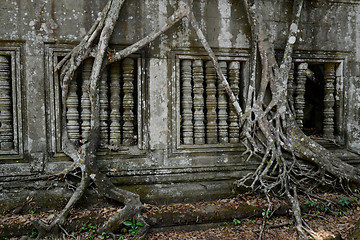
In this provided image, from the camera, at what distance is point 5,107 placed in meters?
3.98

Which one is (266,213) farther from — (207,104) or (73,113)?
(73,113)

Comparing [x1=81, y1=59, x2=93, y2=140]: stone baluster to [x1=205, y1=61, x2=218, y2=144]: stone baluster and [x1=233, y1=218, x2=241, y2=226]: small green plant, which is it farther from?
[x1=233, y1=218, x2=241, y2=226]: small green plant

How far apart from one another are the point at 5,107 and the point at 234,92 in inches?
141

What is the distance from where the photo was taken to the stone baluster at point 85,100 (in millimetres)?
4152

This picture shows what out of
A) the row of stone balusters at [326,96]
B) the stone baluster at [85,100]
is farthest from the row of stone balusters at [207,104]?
the stone baluster at [85,100]

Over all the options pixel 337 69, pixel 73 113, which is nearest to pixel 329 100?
pixel 337 69

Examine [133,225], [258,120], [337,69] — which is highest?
[337,69]

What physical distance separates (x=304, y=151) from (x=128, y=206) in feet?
9.61

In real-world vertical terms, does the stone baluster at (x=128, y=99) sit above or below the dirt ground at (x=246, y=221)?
above

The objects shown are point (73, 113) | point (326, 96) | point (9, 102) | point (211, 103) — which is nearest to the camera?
point (9, 102)

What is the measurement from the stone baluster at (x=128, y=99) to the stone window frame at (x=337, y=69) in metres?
2.88

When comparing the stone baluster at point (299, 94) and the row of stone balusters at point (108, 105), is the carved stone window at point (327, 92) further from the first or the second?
the row of stone balusters at point (108, 105)

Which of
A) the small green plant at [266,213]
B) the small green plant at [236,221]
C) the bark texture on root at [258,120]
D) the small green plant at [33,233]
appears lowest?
the small green plant at [236,221]

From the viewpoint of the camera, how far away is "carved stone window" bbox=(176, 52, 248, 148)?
4.43 meters
